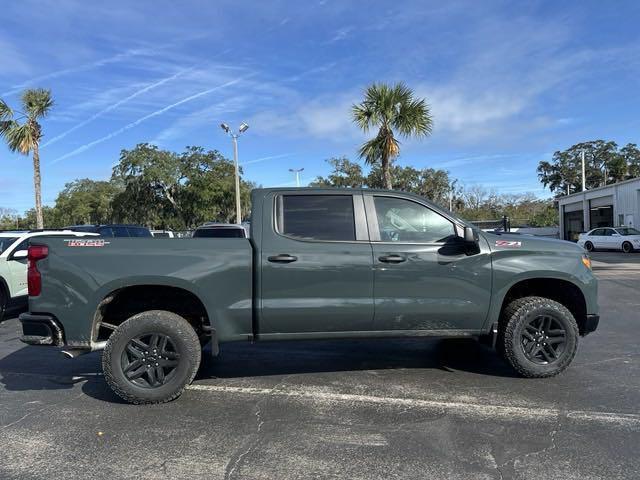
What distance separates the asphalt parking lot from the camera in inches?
135

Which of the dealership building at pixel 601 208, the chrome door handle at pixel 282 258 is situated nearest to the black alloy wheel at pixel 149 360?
the chrome door handle at pixel 282 258

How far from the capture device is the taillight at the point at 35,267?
449cm

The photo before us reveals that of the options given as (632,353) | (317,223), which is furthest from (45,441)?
(632,353)

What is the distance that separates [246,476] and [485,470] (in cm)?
156

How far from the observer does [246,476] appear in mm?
3301

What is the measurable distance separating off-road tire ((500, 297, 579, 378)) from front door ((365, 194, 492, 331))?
35 cm

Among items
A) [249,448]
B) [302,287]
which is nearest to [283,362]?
[302,287]

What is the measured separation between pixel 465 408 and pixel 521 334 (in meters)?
1.09

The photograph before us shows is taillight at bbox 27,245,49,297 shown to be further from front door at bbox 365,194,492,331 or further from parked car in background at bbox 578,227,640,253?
parked car in background at bbox 578,227,640,253

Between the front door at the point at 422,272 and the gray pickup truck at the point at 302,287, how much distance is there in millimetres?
11

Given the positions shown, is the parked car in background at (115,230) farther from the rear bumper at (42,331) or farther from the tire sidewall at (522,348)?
the tire sidewall at (522,348)

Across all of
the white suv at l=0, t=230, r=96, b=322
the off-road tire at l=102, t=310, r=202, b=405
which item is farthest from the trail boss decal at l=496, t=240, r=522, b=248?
the white suv at l=0, t=230, r=96, b=322

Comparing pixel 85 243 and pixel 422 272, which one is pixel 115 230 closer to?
pixel 85 243

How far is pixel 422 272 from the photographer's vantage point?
4781 millimetres
